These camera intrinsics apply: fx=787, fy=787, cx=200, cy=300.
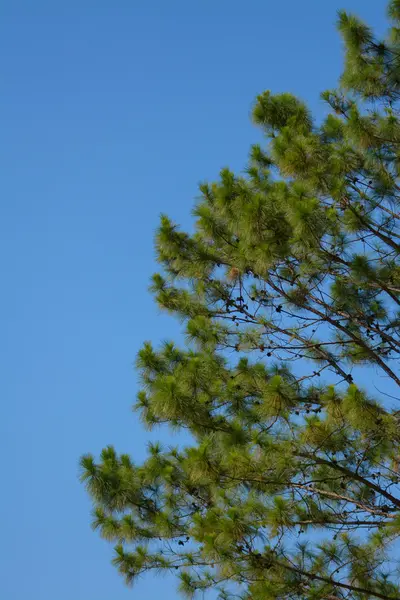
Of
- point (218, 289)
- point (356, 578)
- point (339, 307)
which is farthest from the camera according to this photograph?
point (218, 289)

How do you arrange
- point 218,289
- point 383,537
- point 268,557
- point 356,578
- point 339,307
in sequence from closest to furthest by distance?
point 268,557 → point 383,537 → point 356,578 → point 339,307 → point 218,289

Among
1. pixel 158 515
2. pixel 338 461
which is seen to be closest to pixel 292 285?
pixel 338 461

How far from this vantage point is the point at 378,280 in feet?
21.1

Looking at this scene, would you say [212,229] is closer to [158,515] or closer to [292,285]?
[292,285]

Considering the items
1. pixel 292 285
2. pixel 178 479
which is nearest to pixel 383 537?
pixel 178 479

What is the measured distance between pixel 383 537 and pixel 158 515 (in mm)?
1781

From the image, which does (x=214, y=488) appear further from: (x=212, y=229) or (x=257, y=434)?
(x=212, y=229)

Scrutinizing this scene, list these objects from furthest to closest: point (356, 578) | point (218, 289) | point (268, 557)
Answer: point (218, 289) < point (356, 578) < point (268, 557)

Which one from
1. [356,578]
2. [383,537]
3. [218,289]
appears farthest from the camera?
[218,289]

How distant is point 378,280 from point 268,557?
244 cm

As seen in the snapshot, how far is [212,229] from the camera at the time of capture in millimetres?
6965

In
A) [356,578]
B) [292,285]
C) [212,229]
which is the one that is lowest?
[356,578]

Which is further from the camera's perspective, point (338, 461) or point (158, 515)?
point (158, 515)

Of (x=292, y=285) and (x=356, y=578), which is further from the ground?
(x=292, y=285)
